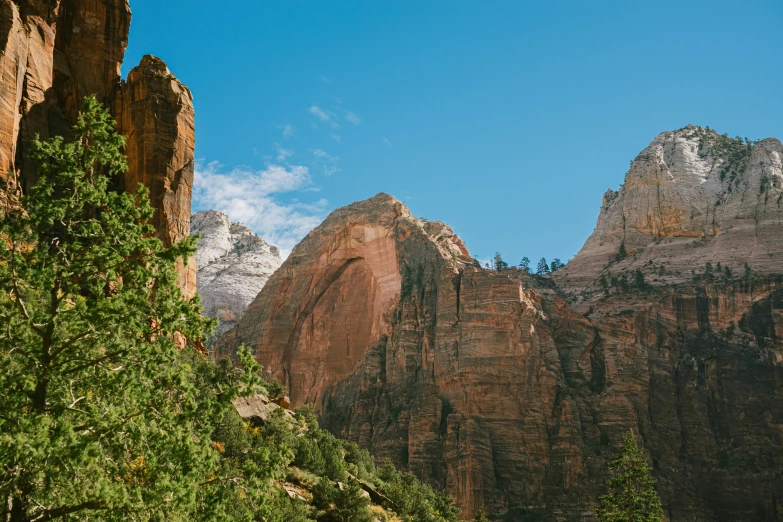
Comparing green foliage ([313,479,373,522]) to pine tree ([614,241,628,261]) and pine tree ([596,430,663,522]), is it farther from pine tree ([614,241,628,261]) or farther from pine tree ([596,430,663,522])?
pine tree ([614,241,628,261])

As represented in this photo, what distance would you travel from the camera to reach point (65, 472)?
18.2m

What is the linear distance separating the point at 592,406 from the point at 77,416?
84063mm

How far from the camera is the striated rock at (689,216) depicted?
118438 mm

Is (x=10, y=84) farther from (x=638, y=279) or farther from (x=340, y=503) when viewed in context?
(x=638, y=279)

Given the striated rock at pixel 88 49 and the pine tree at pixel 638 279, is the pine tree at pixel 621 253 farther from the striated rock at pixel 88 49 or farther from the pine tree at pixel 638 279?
the striated rock at pixel 88 49

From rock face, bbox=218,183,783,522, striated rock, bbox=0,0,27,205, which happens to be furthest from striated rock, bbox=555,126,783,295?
striated rock, bbox=0,0,27,205

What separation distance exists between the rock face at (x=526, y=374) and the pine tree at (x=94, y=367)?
7135 cm

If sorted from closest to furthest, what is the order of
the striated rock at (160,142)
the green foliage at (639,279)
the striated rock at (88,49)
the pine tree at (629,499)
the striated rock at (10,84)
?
1. the striated rock at (10,84)
2. the striated rock at (160,142)
3. the striated rock at (88,49)
4. the pine tree at (629,499)
5. the green foliage at (639,279)

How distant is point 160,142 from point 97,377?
86.3ft

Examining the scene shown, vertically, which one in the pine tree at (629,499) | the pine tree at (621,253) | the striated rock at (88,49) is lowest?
the pine tree at (629,499)

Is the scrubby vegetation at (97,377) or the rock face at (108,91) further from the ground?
the rock face at (108,91)

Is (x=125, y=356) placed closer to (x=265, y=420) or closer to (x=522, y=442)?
(x=265, y=420)

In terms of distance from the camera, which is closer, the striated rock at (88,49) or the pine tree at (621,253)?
the striated rock at (88,49)

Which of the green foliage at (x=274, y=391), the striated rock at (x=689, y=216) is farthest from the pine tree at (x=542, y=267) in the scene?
the green foliage at (x=274, y=391)
